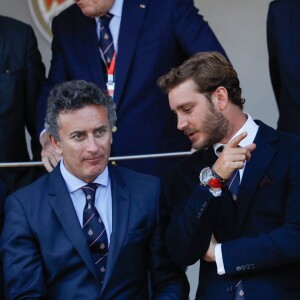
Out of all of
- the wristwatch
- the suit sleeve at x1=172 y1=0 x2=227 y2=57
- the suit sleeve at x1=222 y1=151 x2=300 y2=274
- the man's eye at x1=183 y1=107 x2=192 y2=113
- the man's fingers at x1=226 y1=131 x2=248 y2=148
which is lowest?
the suit sleeve at x1=222 y1=151 x2=300 y2=274

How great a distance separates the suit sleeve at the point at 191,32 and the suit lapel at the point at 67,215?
0.90 m

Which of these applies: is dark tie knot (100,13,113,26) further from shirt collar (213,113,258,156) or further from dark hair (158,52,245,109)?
shirt collar (213,113,258,156)

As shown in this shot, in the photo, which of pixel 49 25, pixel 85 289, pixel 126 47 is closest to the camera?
pixel 85 289

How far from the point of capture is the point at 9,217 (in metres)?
4.31

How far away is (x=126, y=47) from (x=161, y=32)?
6.5 inches

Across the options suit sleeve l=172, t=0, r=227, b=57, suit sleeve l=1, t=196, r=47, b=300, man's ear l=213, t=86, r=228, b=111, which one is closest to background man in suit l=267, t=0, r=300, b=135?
suit sleeve l=172, t=0, r=227, b=57

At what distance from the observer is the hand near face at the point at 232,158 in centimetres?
401

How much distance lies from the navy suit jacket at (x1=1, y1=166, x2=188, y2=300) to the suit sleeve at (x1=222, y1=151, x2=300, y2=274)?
325mm

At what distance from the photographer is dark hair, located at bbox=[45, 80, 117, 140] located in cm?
432

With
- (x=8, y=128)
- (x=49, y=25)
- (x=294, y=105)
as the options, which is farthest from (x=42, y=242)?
(x=49, y=25)

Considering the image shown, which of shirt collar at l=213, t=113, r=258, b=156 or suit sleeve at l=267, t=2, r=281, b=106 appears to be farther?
suit sleeve at l=267, t=2, r=281, b=106

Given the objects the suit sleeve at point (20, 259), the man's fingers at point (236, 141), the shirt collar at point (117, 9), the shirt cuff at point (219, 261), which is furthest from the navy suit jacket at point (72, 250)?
the shirt collar at point (117, 9)

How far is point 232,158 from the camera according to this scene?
4.02 m

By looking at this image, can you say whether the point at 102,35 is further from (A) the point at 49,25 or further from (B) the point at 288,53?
(A) the point at 49,25
